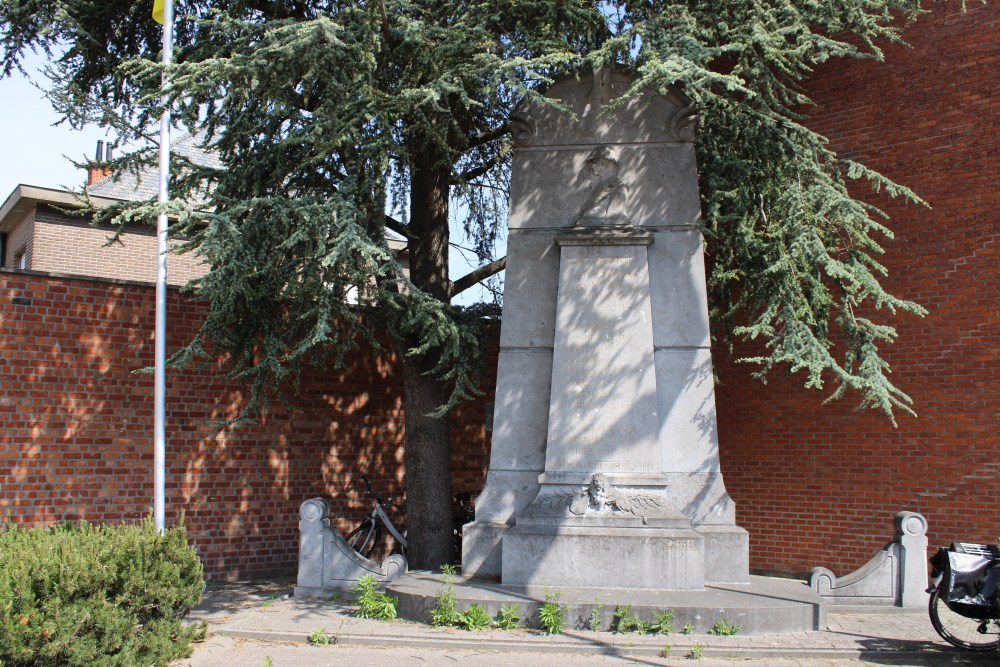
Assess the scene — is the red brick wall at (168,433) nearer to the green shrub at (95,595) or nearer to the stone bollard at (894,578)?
the green shrub at (95,595)

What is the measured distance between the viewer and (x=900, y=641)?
7.05 metres

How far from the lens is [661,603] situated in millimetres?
7195

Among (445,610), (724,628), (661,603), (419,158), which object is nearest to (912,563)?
(724,628)

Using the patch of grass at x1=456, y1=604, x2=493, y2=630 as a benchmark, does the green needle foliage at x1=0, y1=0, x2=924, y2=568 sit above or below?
above

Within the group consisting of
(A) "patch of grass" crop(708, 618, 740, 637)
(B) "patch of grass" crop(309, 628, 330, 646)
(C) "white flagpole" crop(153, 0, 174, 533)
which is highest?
(C) "white flagpole" crop(153, 0, 174, 533)

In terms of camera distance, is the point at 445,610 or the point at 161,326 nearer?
the point at 445,610

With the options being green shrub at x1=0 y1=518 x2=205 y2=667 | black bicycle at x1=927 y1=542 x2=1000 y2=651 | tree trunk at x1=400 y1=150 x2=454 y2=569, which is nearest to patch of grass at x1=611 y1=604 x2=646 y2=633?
black bicycle at x1=927 y1=542 x2=1000 y2=651

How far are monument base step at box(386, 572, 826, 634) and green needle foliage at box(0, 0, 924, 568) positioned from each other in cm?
190

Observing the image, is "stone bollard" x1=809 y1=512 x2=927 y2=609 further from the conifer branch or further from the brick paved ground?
the conifer branch

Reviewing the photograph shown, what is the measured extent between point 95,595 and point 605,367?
4.69 metres

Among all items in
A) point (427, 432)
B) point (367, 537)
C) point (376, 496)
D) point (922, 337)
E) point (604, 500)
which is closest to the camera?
point (604, 500)

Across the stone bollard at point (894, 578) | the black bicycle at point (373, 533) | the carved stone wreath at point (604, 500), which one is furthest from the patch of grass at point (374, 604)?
the stone bollard at point (894, 578)

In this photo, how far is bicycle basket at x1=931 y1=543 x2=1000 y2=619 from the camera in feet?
21.3

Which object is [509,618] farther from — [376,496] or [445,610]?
[376,496]
